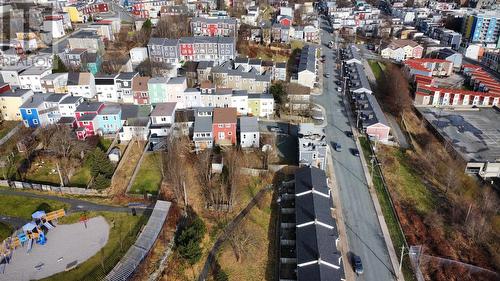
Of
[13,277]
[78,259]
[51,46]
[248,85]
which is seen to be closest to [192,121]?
[248,85]

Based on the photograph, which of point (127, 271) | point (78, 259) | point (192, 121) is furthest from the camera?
point (192, 121)

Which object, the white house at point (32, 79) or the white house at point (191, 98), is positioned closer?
the white house at point (191, 98)

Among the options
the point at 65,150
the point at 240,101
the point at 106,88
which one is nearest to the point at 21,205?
the point at 65,150

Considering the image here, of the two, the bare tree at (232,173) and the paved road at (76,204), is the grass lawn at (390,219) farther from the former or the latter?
the paved road at (76,204)

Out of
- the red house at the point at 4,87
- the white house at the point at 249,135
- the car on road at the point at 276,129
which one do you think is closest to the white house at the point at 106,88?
the red house at the point at 4,87

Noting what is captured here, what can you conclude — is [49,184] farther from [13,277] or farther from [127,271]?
[127,271]

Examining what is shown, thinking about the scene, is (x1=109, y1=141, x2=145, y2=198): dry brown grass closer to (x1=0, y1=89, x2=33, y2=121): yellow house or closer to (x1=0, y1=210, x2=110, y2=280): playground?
(x1=0, y1=210, x2=110, y2=280): playground
